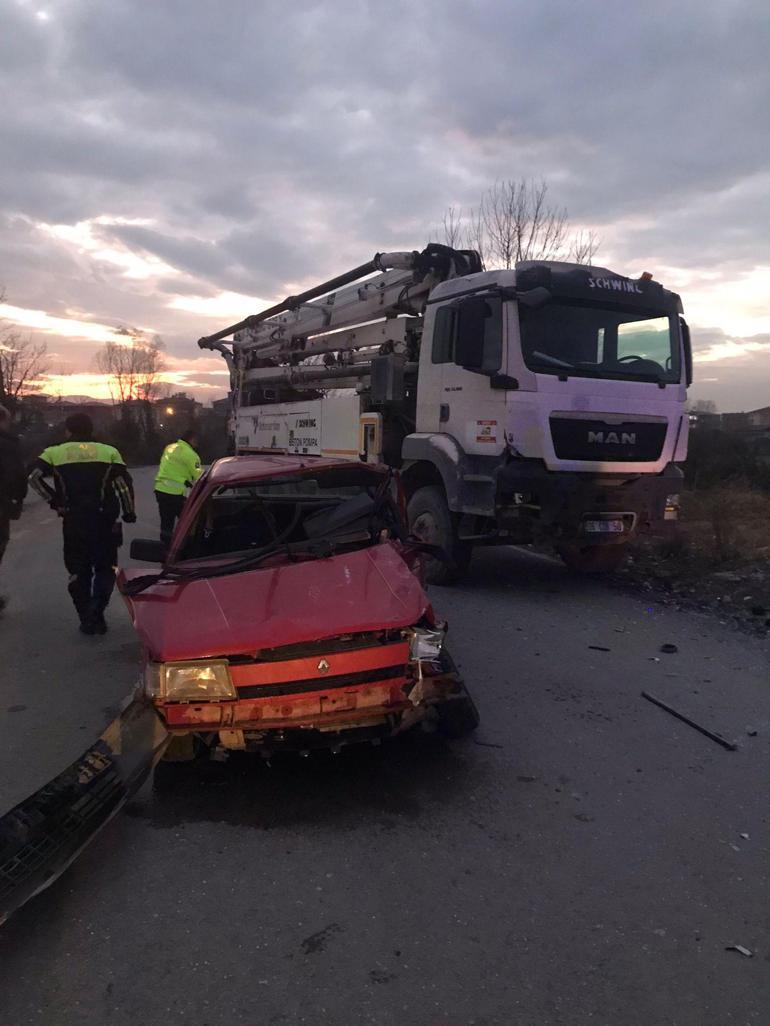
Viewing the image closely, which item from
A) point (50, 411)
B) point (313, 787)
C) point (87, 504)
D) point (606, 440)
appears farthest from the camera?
point (50, 411)

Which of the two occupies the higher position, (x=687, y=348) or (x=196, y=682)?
(x=687, y=348)

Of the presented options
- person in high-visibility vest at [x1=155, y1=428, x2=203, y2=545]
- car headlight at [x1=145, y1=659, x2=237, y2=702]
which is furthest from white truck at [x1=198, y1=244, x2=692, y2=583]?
car headlight at [x1=145, y1=659, x2=237, y2=702]

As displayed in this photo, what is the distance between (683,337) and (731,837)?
5807 millimetres

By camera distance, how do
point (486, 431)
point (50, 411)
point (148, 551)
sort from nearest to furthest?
point (148, 551) → point (486, 431) → point (50, 411)

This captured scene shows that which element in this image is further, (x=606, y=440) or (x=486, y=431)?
(x=486, y=431)

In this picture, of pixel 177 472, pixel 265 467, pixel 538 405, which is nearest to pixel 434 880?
pixel 265 467

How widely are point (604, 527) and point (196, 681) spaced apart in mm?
5140

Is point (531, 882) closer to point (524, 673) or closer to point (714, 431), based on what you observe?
point (524, 673)

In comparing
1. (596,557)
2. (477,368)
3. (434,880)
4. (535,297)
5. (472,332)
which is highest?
(535,297)

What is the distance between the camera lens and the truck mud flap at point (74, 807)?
2.84 m

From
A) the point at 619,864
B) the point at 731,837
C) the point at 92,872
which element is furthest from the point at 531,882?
the point at 92,872

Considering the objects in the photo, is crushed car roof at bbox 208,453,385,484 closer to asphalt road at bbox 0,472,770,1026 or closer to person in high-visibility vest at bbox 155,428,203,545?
asphalt road at bbox 0,472,770,1026

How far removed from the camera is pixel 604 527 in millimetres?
Answer: 7570

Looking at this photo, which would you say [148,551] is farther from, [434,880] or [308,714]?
[434,880]
